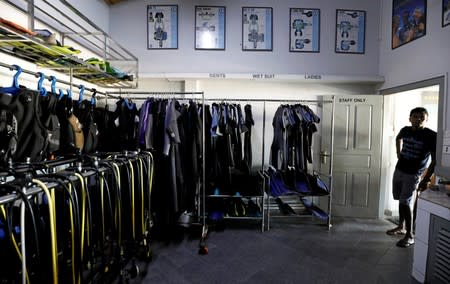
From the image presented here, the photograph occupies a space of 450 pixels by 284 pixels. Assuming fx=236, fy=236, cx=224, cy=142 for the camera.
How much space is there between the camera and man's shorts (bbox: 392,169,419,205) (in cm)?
271

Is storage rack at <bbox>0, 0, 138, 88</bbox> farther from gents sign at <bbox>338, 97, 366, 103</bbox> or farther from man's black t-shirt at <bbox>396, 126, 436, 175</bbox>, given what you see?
man's black t-shirt at <bbox>396, 126, 436, 175</bbox>

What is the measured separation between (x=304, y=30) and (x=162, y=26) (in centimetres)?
210

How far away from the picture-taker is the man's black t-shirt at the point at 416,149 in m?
2.60

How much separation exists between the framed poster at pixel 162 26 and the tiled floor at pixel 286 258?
2.73m

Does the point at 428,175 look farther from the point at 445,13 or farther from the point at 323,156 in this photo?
the point at 445,13

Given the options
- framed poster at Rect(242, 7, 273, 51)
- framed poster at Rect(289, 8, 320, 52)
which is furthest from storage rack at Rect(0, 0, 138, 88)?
framed poster at Rect(289, 8, 320, 52)

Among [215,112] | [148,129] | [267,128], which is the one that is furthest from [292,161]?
[148,129]

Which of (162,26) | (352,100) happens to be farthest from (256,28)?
(352,100)

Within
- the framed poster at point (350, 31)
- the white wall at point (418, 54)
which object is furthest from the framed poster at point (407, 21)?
the framed poster at point (350, 31)

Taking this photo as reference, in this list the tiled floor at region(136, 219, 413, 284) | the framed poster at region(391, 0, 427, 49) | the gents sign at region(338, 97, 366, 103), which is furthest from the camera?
the gents sign at region(338, 97, 366, 103)

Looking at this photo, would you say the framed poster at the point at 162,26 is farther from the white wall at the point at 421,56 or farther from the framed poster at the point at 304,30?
the white wall at the point at 421,56

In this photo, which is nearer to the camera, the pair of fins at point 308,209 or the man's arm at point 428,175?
the man's arm at point 428,175

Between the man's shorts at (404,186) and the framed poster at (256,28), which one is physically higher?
the framed poster at (256,28)

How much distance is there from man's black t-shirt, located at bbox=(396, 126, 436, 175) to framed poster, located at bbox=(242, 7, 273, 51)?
7.27 feet
